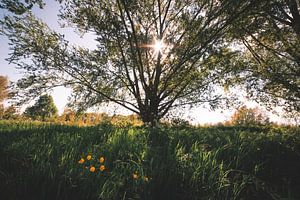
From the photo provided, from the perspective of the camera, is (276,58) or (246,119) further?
(246,119)

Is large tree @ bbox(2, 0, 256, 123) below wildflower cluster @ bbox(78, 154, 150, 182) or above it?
above

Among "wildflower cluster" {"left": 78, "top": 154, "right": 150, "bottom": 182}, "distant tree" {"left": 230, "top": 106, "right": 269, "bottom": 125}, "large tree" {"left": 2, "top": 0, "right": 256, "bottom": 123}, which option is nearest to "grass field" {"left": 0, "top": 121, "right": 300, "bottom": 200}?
"wildflower cluster" {"left": 78, "top": 154, "right": 150, "bottom": 182}

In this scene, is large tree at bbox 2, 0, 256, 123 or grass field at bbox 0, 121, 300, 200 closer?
grass field at bbox 0, 121, 300, 200

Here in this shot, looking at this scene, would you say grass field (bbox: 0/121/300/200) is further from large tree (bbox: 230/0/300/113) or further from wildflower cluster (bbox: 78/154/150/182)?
large tree (bbox: 230/0/300/113)

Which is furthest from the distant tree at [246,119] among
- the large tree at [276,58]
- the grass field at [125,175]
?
the grass field at [125,175]

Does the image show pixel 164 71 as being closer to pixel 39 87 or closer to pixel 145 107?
pixel 145 107

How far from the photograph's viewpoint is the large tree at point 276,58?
10559 mm

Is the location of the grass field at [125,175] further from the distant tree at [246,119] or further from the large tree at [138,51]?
the distant tree at [246,119]

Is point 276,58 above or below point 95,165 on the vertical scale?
above

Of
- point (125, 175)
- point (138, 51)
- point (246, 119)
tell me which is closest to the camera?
point (125, 175)

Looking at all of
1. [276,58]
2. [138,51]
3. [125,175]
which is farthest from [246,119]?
[125,175]

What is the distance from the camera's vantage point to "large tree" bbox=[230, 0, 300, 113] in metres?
10.6

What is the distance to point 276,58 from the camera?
1310 centimetres

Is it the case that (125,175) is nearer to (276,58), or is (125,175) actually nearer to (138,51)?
(138,51)
